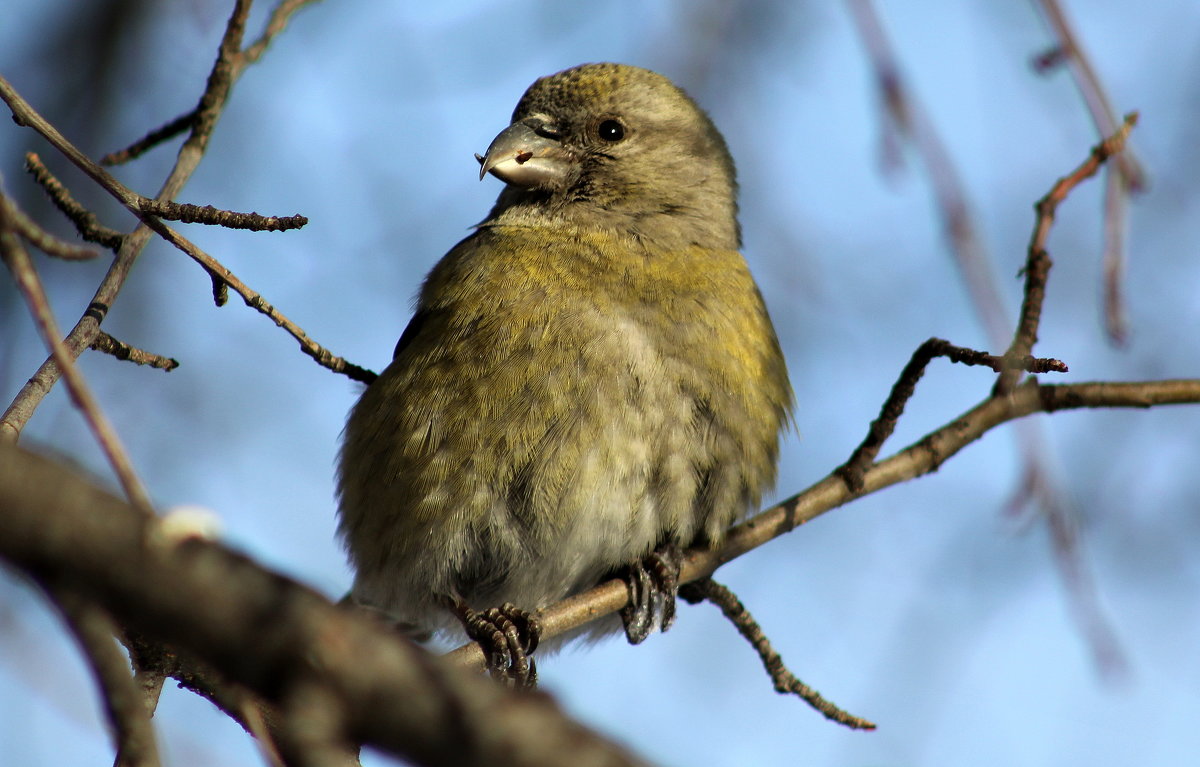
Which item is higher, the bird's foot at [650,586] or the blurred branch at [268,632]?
the bird's foot at [650,586]

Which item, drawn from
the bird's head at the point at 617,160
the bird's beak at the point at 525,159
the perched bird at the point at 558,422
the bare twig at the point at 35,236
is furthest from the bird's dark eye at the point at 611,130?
the bare twig at the point at 35,236

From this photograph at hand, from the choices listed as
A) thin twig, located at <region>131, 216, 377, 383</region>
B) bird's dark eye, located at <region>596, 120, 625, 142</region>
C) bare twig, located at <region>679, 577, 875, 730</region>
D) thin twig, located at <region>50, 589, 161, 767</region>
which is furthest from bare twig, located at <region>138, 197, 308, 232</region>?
bird's dark eye, located at <region>596, 120, 625, 142</region>

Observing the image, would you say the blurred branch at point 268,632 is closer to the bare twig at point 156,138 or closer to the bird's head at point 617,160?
the bare twig at point 156,138

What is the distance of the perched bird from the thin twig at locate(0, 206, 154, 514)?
7.21 ft

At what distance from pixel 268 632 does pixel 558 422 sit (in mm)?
2427

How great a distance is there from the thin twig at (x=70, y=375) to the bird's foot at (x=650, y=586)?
2.55 meters

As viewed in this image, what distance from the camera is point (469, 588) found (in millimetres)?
3902

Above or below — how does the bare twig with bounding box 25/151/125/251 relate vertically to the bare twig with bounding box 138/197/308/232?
above

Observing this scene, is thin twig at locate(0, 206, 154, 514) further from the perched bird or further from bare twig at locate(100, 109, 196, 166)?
the perched bird

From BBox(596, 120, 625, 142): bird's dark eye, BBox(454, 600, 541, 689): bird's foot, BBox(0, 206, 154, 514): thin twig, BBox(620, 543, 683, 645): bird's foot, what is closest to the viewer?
BBox(0, 206, 154, 514): thin twig

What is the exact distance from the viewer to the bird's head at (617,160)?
174 inches

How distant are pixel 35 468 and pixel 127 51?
251 inches

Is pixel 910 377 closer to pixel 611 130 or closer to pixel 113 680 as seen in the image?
pixel 611 130

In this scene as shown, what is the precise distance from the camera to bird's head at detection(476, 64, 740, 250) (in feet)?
14.5
